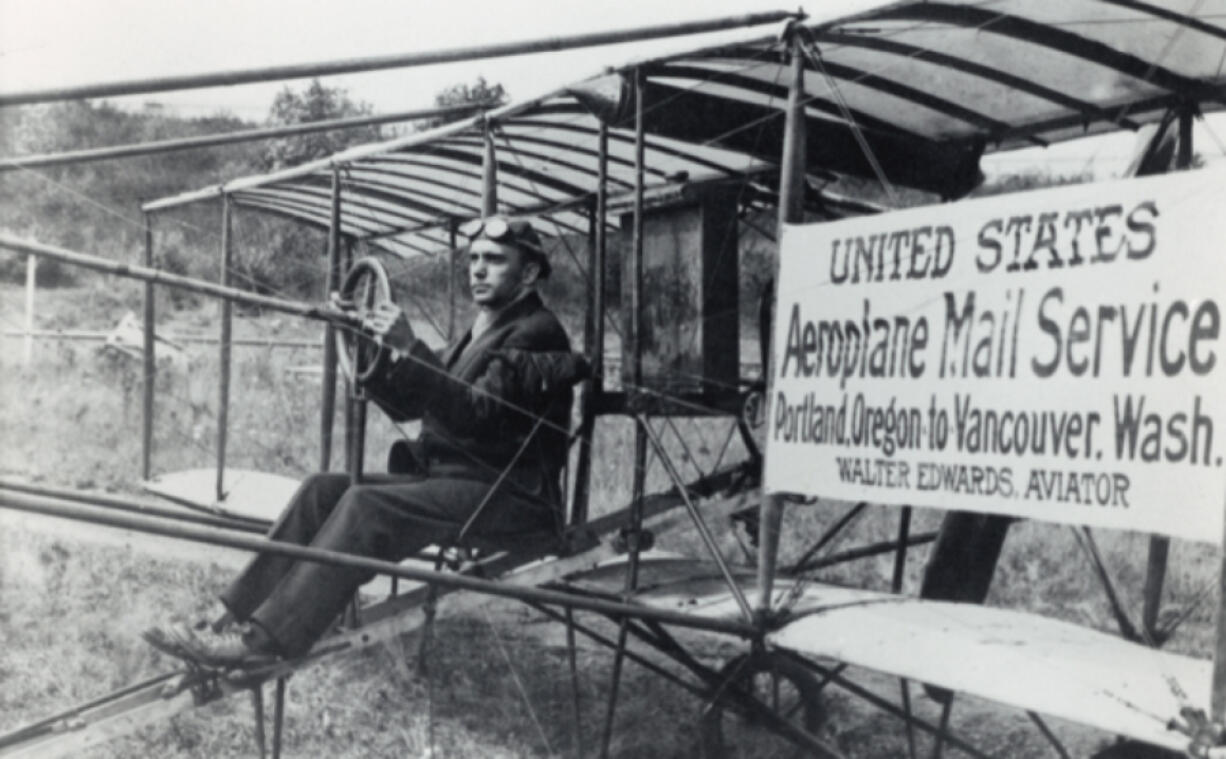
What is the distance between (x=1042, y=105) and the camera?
5352 mm

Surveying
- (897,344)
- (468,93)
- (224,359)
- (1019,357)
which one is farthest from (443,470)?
(468,93)

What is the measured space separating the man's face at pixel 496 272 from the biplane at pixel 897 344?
0.50m

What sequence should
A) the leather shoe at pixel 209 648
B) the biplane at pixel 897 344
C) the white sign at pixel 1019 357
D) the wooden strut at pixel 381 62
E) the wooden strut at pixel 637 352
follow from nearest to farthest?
the white sign at pixel 1019 357, the biplane at pixel 897 344, the wooden strut at pixel 381 62, the leather shoe at pixel 209 648, the wooden strut at pixel 637 352

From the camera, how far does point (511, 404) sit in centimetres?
506

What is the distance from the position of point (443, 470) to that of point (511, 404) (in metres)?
0.45

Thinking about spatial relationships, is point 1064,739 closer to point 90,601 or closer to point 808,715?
point 808,715

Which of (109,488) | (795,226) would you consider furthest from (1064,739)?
(109,488)

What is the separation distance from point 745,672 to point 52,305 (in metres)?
23.1

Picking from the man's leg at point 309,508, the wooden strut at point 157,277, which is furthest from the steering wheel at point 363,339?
the man's leg at point 309,508

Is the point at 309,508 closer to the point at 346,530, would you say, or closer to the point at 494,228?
the point at 346,530

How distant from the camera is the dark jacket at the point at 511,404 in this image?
4.94 metres

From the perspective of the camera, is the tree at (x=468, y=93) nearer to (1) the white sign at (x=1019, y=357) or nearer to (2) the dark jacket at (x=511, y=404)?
(2) the dark jacket at (x=511, y=404)

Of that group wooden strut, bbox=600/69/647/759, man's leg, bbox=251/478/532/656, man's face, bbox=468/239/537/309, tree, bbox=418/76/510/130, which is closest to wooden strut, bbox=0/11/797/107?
wooden strut, bbox=600/69/647/759

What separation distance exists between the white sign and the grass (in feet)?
6.33
